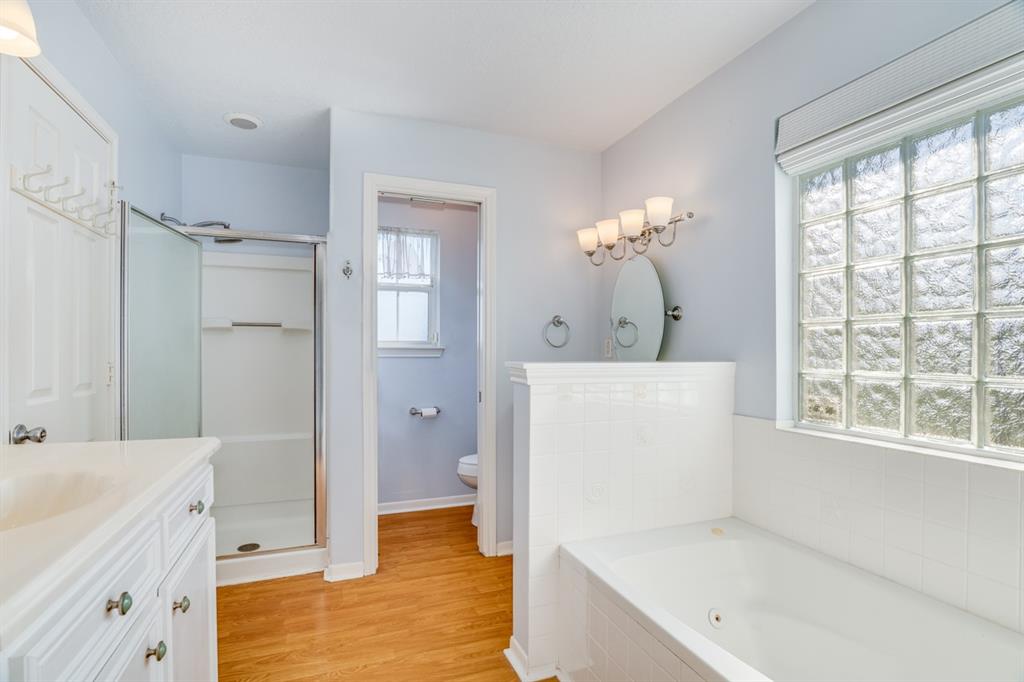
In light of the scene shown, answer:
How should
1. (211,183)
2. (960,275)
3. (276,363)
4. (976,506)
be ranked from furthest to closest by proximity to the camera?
(211,183)
(276,363)
(960,275)
(976,506)

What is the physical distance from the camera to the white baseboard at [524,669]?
172 cm

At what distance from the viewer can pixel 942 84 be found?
1.36 metres

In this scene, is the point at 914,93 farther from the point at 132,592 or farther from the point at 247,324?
the point at 247,324

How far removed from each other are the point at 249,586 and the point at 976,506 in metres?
2.93

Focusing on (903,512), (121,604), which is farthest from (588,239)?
(121,604)

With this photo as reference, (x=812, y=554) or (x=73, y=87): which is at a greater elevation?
(x=73, y=87)

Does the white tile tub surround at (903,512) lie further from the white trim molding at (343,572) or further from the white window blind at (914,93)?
the white trim molding at (343,572)

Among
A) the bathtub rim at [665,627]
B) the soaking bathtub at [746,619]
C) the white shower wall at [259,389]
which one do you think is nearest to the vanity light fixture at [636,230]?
the soaking bathtub at [746,619]

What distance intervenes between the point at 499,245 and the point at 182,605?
2.22 meters

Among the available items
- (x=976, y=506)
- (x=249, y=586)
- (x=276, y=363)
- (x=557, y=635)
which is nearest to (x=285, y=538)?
(x=249, y=586)

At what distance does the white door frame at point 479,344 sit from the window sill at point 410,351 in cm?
89

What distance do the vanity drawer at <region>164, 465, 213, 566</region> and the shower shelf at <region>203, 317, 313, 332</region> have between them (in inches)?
63.9

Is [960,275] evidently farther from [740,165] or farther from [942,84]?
[740,165]

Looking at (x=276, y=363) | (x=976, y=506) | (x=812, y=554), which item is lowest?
(x=812, y=554)
